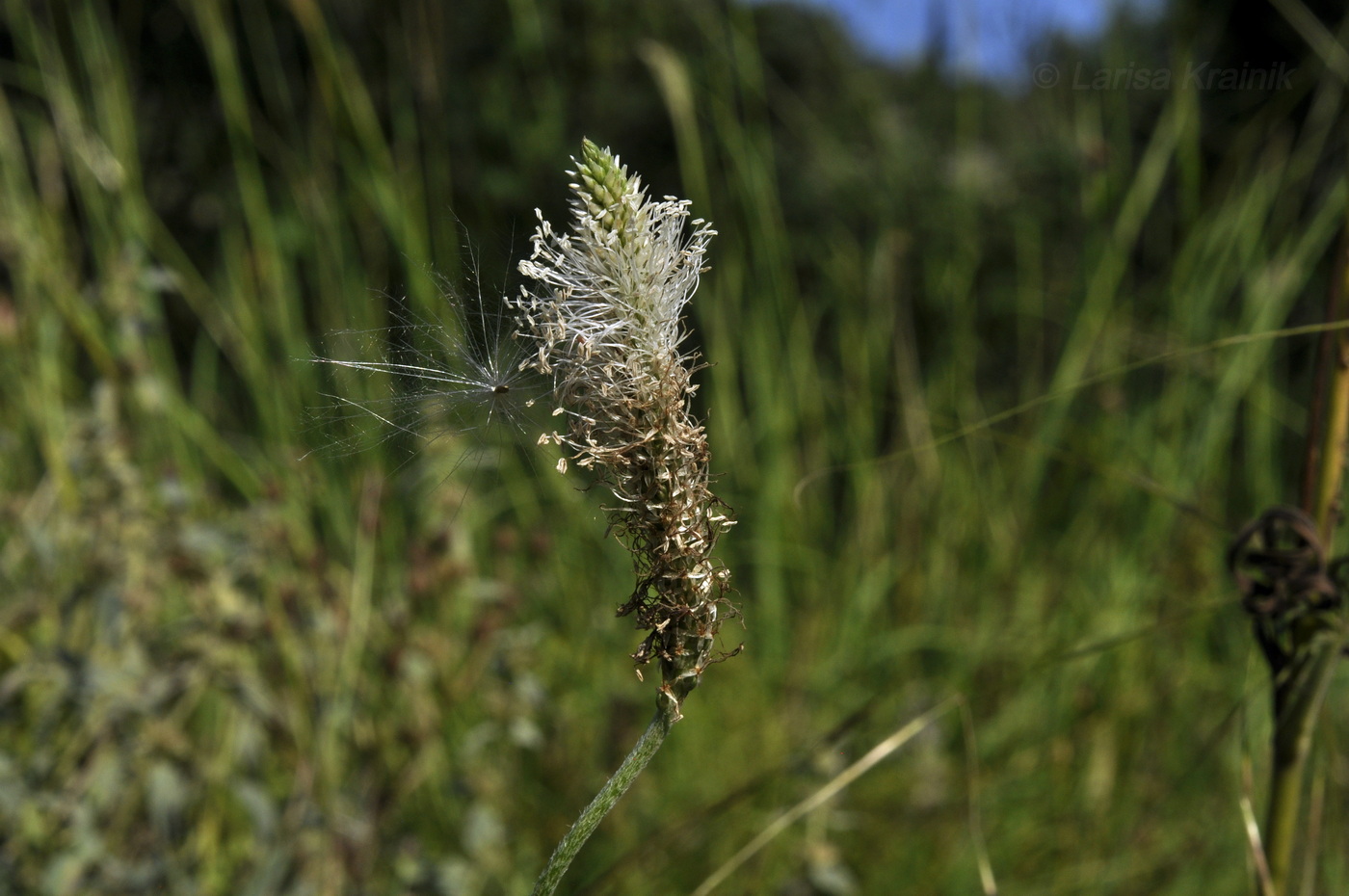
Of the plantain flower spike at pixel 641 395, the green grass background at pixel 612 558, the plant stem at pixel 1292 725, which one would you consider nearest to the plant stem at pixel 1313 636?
the plant stem at pixel 1292 725

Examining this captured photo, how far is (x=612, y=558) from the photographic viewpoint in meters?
2.23

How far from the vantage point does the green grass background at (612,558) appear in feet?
5.14

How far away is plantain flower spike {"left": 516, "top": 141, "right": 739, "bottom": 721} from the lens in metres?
0.55

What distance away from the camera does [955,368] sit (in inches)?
97.5

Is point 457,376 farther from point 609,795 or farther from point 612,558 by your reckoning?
point 612,558

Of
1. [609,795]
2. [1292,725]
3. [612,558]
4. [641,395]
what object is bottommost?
[612,558]

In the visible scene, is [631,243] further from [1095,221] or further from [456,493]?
[1095,221]

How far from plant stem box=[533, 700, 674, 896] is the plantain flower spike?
0.01m

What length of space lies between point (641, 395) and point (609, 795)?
0.20 meters

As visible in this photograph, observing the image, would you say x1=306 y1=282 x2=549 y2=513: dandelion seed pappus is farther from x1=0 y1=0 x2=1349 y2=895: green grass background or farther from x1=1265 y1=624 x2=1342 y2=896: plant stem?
x1=1265 y1=624 x2=1342 y2=896: plant stem

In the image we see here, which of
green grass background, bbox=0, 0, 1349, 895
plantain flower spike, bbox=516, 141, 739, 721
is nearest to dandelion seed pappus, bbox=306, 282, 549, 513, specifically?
plantain flower spike, bbox=516, 141, 739, 721

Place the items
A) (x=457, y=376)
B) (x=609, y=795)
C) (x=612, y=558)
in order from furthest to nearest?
→ (x=612, y=558), (x=457, y=376), (x=609, y=795)

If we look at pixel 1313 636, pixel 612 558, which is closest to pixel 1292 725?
pixel 1313 636

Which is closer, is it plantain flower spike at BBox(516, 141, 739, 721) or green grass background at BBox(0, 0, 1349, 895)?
plantain flower spike at BBox(516, 141, 739, 721)
